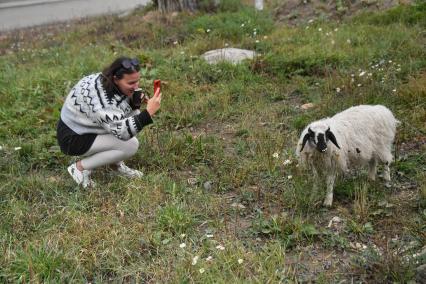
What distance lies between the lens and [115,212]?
4355 millimetres

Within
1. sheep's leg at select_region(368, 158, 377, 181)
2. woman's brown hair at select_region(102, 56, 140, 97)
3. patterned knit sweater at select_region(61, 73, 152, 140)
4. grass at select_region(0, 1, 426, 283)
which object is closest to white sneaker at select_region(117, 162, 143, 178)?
grass at select_region(0, 1, 426, 283)

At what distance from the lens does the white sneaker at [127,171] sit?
4977 millimetres

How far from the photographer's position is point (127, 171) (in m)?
5.03

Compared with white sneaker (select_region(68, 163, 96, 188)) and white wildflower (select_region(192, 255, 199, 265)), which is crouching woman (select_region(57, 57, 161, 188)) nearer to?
white sneaker (select_region(68, 163, 96, 188))

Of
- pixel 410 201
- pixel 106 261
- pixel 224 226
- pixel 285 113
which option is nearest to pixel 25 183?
pixel 106 261

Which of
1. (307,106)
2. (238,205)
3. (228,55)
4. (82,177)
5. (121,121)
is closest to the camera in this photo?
(238,205)

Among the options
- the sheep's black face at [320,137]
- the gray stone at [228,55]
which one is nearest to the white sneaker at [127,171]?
the sheep's black face at [320,137]

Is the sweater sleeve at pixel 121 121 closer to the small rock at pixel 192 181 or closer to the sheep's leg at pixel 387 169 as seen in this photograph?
the small rock at pixel 192 181

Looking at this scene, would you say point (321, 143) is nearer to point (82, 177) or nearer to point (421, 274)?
point (421, 274)

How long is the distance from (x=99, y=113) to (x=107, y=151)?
0.45 metres

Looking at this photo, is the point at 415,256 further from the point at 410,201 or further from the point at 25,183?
the point at 25,183

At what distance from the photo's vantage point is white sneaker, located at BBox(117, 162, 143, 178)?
4.98m

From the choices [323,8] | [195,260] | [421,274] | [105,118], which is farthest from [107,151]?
[323,8]

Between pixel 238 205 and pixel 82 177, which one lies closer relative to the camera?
pixel 238 205
